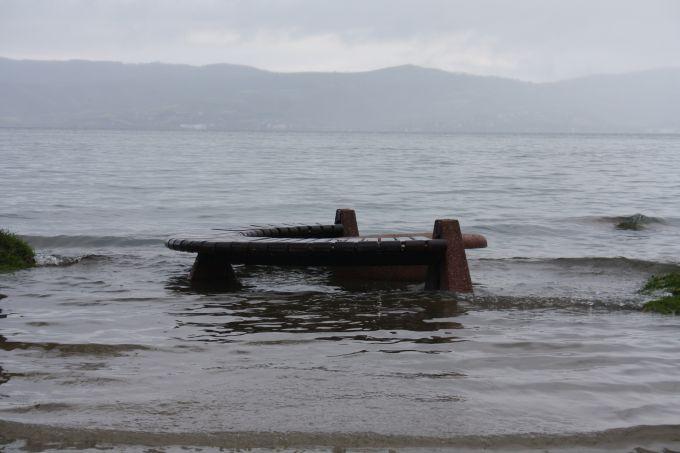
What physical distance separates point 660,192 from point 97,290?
21.7m

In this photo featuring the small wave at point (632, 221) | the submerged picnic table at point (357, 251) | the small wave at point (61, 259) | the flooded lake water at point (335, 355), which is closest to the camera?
the flooded lake water at point (335, 355)

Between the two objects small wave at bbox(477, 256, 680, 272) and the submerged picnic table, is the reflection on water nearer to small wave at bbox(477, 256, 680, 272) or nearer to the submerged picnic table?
the submerged picnic table

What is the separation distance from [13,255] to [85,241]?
3960mm

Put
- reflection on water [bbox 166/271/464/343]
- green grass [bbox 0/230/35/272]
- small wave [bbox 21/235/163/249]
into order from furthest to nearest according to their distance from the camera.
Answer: small wave [bbox 21/235/163/249] → green grass [bbox 0/230/35/272] → reflection on water [bbox 166/271/464/343]

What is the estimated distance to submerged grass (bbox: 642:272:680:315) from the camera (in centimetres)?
771

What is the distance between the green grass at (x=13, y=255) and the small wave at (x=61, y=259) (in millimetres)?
218

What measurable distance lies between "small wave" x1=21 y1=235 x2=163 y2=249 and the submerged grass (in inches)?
337

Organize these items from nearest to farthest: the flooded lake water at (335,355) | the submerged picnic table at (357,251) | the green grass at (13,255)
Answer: the flooded lake water at (335,355), the submerged picnic table at (357,251), the green grass at (13,255)

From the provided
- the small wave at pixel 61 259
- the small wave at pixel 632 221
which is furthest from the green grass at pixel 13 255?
the small wave at pixel 632 221

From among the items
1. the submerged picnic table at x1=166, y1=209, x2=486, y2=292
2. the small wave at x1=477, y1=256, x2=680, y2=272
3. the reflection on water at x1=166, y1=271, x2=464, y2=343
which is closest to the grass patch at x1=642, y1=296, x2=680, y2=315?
the submerged picnic table at x1=166, y1=209, x2=486, y2=292

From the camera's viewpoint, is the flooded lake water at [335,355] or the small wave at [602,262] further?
the small wave at [602,262]

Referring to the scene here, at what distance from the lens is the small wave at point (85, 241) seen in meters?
14.1

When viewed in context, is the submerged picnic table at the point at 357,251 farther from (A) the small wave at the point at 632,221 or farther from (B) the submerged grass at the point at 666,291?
(A) the small wave at the point at 632,221

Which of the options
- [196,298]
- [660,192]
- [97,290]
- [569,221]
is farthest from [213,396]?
[660,192]
